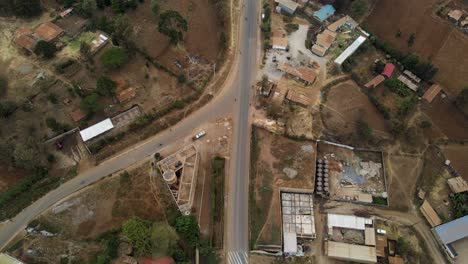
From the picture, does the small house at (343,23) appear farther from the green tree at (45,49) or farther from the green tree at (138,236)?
the green tree at (45,49)

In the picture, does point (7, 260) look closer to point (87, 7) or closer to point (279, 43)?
point (87, 7)

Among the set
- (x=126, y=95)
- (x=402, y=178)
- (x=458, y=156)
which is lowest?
(x=402, y=178)

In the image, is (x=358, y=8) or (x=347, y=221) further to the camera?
(x=358, y=8)

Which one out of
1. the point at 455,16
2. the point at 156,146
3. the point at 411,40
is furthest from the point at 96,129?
the point at 455,16

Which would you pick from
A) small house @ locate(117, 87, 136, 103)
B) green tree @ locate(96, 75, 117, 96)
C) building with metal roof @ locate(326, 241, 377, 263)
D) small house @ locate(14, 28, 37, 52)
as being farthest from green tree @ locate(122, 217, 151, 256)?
small house @ locate(14, 28, 37, 52)

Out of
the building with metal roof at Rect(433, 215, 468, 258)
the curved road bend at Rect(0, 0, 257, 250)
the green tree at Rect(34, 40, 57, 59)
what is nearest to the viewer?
the curved road bend at Rect(0, 0, 257, 250)

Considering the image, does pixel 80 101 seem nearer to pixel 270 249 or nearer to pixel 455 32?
pixel 270 249

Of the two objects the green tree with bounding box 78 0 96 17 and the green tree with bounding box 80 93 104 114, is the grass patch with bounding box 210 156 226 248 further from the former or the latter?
the green tree with bounding box 78 0 96 17
